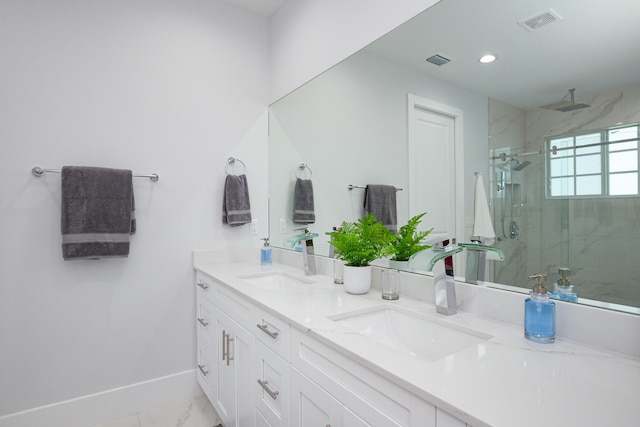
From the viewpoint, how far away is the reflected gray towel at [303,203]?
2.19 metres

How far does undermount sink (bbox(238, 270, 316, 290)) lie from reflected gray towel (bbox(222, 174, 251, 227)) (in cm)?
47

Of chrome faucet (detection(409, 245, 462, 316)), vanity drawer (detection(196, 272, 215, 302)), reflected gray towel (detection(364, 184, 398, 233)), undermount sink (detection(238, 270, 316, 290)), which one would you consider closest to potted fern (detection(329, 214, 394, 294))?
reflected gray towel (detection(364, 184, 398, 233))

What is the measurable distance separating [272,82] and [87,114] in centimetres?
118

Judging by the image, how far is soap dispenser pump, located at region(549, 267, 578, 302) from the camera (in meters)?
0.94

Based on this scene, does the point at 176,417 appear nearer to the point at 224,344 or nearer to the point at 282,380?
the point at 224,344

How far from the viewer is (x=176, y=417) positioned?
196 centimetres

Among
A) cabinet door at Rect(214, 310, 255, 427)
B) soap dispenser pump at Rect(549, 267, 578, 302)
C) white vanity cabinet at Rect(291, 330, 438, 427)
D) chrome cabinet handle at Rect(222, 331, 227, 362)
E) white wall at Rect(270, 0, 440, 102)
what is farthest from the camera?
chrome cabinet handle at Rect(222, 331, 227, 362)

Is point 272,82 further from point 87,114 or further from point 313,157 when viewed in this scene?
point 87,114

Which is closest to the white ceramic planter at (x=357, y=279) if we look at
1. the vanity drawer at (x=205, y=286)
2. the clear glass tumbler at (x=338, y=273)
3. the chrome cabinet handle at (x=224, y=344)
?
the clear glass tumbler at (x=338, y=273)

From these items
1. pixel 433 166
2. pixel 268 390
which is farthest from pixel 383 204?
pixel 268 390

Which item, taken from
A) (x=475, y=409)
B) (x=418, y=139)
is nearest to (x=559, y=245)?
(x=475, y=409)

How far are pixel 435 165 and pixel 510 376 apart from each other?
91cm

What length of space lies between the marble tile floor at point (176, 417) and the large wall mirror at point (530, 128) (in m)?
1.61

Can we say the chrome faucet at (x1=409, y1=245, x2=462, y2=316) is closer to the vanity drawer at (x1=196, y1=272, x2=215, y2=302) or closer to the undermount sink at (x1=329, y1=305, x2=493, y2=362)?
the undermount sink at (x1=329, y1=305, x2=493, y2=362)
